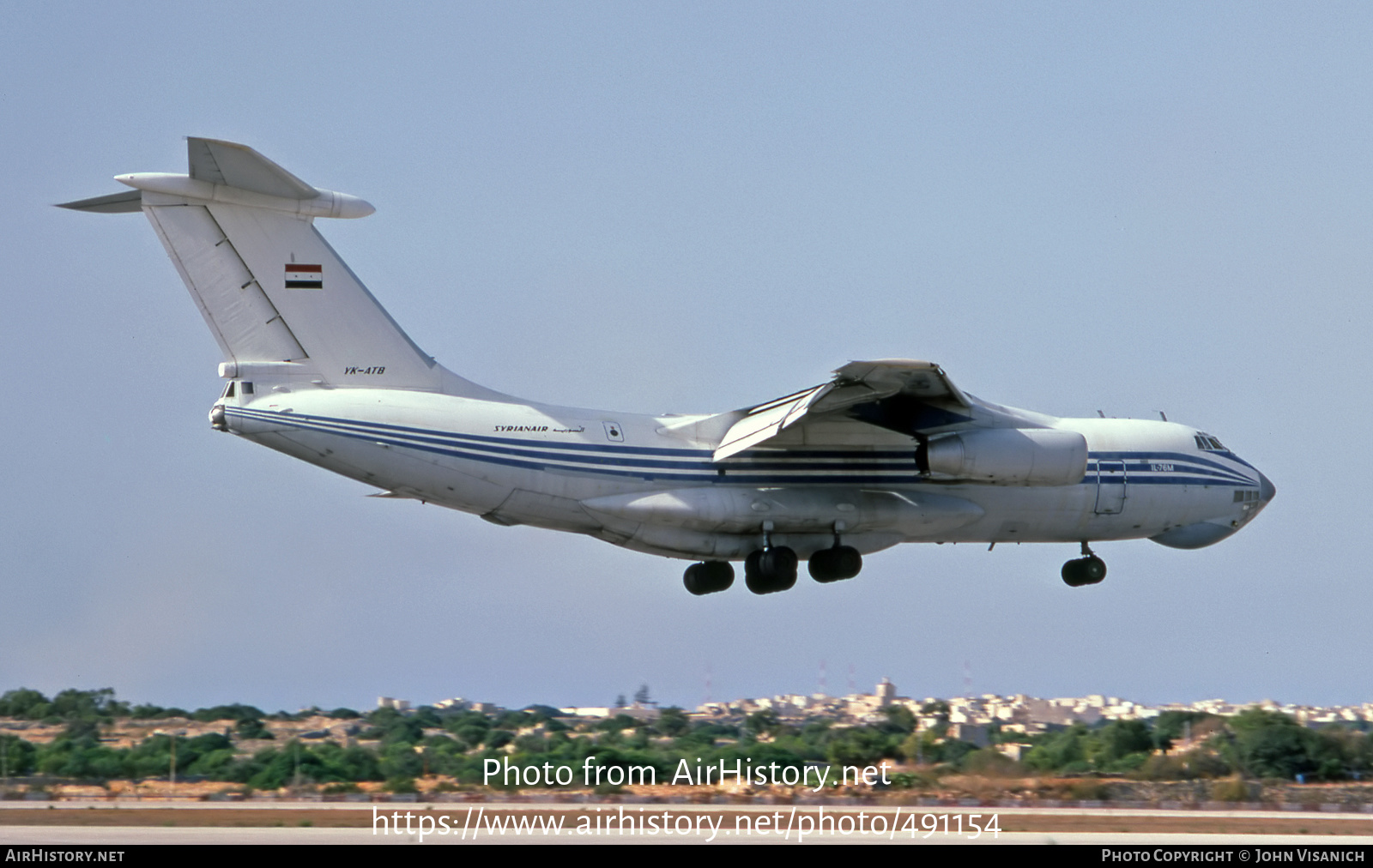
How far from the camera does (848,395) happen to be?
15562 millimetres

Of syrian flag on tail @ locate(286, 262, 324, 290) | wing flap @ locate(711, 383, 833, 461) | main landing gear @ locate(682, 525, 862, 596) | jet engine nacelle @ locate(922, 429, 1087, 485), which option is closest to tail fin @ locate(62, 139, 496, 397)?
syrian flag on tail @ locate(286, 262, 324, 290)

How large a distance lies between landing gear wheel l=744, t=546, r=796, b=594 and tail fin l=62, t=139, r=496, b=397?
12.4 ft

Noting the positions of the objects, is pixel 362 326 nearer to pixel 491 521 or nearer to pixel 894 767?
pixel 491 521

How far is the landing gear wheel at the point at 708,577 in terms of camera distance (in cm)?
1788

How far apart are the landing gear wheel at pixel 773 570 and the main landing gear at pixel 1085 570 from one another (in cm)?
384

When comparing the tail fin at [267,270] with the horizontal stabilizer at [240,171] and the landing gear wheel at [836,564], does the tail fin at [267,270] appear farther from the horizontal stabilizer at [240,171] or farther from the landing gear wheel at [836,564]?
the landing gear wheel at [836,564]

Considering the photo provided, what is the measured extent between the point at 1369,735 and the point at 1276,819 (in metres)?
3.56

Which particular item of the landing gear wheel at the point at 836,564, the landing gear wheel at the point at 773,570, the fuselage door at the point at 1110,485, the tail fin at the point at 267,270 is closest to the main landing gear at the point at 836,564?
the landing gear wheel at the point at 836,564

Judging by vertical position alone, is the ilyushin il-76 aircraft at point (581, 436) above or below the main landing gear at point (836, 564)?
above

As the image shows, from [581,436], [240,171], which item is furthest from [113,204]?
[581,436]

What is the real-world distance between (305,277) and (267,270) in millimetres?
344

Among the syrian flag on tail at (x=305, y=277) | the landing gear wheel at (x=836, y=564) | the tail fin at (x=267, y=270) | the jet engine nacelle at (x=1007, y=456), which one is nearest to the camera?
the tail fin at (x=267, y=270)

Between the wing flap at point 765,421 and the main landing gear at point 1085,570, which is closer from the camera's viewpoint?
the wing flap at point 765,421

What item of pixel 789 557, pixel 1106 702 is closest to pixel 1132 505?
pixel 1106 702
